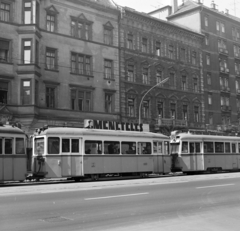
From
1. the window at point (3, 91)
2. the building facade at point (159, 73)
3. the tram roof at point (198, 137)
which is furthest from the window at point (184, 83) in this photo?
the window at point (3, 91)

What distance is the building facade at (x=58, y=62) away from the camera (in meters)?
28.4

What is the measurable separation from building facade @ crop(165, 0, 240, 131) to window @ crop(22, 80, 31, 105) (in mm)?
24173

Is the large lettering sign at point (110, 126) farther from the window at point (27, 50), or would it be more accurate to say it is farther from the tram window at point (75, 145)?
the window at point (27, 50)

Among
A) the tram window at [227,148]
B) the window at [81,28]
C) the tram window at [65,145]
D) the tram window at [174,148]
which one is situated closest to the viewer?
the tram window at [65,145]

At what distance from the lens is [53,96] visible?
3116 cm

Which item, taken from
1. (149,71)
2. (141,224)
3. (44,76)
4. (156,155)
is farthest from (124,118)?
(141,224)

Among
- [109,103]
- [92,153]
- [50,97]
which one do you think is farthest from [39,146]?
[109,103]

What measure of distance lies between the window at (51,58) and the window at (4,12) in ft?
13.4

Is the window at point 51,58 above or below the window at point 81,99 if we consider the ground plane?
above

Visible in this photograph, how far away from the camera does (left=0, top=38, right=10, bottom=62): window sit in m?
28.4

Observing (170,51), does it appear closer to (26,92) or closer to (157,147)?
(26,92)

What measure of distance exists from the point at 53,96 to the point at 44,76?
1.86 metres

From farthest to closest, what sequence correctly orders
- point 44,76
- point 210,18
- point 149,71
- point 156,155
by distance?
point 210,18
point 149,71
point 44,76
point 156,155

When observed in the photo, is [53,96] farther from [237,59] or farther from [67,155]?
[237,59]
